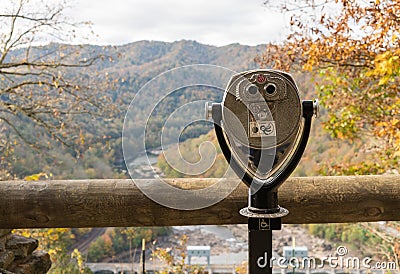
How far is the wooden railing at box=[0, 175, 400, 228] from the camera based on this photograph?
1518 mm

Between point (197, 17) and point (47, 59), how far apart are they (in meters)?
1.20

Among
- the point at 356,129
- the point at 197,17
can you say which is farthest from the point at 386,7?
the point at 197,17

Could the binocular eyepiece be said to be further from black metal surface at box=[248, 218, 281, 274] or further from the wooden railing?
the wooden railing

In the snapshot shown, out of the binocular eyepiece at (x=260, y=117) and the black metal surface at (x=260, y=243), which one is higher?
the binocular eyepiece at (x=260, y=117)

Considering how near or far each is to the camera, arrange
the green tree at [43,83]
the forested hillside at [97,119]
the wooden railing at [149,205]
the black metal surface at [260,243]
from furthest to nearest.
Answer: the forested hillside at [97,119]
the green tree at [43,83]
the wooden railing at [149,205]
the black metal surface at [260,243]

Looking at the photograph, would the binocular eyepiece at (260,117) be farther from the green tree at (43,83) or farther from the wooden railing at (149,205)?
the green tree at (43,83)

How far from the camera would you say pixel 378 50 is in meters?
3.06

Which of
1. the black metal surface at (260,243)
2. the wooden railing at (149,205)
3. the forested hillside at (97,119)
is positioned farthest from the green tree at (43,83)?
the black metal surface at (260,243)

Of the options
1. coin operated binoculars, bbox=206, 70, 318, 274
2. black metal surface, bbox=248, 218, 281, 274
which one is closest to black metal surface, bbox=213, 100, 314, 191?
coin operated binoculars, bbox=206, 70, 318, 274

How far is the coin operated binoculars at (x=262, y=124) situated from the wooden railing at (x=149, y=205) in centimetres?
41

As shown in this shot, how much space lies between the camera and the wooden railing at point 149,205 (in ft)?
4.98

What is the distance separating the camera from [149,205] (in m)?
1.53

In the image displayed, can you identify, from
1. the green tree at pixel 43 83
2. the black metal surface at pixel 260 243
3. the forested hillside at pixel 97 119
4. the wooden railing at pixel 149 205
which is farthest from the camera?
the forested hillside at pixel 97 119

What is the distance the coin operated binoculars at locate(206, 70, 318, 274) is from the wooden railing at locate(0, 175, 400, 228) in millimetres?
410
